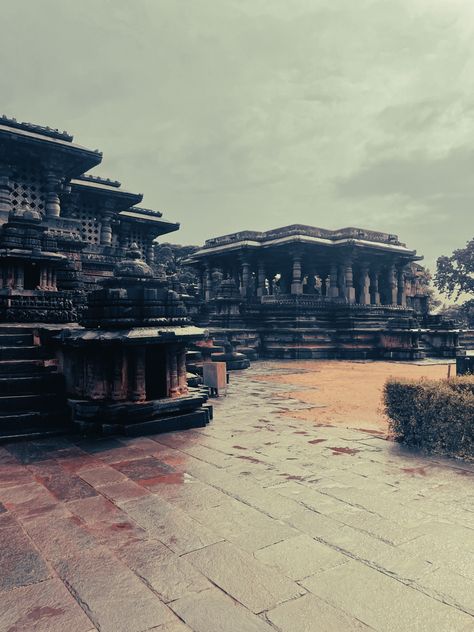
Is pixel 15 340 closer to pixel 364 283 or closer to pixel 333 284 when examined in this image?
pixel 333 284

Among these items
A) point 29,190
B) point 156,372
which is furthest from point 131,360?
point 29,190

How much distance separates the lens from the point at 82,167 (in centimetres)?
1748

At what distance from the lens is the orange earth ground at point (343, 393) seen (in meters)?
6.94

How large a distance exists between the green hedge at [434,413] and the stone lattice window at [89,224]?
60.0 ft

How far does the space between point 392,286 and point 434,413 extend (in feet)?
96.9

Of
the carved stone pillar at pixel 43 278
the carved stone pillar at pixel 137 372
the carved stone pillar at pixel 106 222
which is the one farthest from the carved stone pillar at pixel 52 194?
the carved stone pillar at pixel 137 372

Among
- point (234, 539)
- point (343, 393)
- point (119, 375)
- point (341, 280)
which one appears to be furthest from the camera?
point (341, 280)

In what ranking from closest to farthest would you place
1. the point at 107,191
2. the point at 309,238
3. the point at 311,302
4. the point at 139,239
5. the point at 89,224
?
1. the point at 107,191
2. the point at 89,224
3. the point at 311,302
4. the point at 139,239
5. the point at 309,238

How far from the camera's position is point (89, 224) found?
21.1m

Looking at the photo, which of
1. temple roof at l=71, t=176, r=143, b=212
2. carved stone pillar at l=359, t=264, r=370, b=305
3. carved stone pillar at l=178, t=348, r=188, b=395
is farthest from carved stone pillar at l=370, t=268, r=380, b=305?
carved stone pillar at l=178, t=348, r=188, b=395

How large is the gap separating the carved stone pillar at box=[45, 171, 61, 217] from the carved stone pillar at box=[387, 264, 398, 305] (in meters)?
24.4

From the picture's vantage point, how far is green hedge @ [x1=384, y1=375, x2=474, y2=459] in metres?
4.82

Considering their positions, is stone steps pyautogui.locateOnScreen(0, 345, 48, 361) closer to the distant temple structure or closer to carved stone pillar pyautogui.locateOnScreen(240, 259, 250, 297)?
the distant temple structure

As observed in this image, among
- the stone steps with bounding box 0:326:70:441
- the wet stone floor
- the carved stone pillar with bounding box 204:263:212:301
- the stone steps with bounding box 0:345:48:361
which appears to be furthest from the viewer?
the carved stone pillar with bounding box 204:263:212:301
